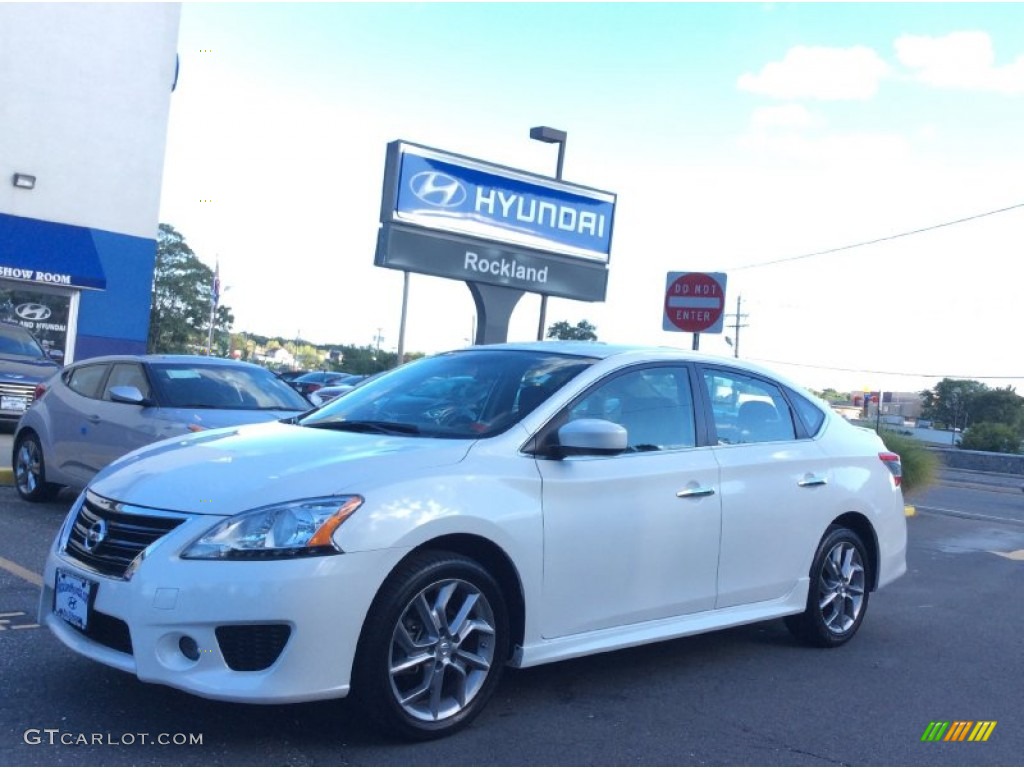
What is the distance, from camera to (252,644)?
395 centimetres

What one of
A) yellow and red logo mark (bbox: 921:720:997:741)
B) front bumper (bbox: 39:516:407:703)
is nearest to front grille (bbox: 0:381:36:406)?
front bumper (bbox: 39:516:407:703)

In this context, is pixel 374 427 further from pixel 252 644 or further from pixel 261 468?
pixel 252 644

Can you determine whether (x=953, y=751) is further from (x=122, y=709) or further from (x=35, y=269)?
(x=35, y=269)

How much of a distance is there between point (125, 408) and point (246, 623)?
5.44m

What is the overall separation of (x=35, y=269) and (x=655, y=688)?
2100 centimetres

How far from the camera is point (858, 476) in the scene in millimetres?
6613

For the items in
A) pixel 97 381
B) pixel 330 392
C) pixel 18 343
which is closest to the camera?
pixel 330 392

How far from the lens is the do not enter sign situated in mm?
12992

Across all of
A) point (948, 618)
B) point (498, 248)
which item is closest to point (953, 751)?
point (948, 618)

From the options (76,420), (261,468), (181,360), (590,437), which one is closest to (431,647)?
(261,468)

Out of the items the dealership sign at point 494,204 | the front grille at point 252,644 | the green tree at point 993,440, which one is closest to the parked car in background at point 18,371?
the dealership sign at point 494,204

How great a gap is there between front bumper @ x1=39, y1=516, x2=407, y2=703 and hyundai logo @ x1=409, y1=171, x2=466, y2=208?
35.9ft

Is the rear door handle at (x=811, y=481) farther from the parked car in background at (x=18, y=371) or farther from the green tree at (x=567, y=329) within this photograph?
the green tree at (x=567, y=329)

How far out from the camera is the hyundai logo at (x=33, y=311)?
23.9m
